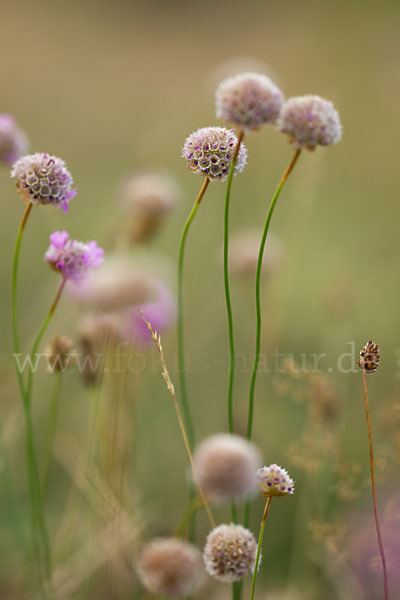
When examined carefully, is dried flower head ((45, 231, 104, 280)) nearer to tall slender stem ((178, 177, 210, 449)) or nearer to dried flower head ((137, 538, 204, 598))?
tall slender stem ((178, 177, 210, 449))

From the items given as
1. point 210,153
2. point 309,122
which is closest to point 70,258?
point 210,153

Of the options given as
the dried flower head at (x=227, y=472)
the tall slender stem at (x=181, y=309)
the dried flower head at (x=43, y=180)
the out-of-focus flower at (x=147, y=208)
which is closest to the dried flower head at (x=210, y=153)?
the tall slender stem at (x=181, y=309)

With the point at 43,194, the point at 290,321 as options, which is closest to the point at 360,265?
the point at 290,321

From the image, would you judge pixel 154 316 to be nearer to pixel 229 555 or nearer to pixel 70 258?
pixel 70 258

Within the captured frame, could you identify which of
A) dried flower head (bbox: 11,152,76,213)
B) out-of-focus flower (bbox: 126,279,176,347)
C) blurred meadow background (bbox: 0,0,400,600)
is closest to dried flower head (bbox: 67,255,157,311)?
out-of-focus flower (bbox: 126,279,176,347)

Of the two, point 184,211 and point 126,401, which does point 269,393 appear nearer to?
point 126,401

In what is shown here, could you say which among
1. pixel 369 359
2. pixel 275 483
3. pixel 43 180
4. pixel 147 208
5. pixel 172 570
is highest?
pixel 147 208
